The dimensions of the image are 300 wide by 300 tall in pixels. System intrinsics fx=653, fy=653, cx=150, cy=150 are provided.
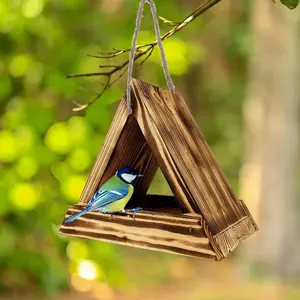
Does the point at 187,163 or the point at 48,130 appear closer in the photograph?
the point at 187,163

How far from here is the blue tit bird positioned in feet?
4.19

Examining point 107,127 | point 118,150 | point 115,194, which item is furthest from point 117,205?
point 107,127

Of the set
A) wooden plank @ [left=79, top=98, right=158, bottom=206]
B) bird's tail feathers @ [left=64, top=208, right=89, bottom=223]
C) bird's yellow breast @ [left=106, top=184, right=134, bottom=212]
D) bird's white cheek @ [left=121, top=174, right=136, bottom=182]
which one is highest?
wooden plank @ [left=79, top=98, right=158, bottom=206]

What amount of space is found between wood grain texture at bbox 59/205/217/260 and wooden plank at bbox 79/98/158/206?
68 millimetres

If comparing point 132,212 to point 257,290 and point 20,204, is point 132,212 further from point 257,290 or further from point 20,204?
point 257,290

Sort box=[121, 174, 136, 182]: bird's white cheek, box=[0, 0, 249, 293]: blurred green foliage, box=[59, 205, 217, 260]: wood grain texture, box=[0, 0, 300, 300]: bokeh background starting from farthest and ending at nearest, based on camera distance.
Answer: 1. box=[0, 0, 300, 300]: bokeh background
2. box=[0, 0, 249, 293]: blurred green foliage
3. box=[121, 174, 136, 182]: bird's white cheek
4. box=[59, 205, 217, 260]: wood grain texture

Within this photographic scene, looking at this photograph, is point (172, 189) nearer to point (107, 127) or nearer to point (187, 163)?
point (187, 163)

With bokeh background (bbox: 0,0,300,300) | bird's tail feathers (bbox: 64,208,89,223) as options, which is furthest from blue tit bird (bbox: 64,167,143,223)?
bokeh background (bbox: 0,0,300,300)

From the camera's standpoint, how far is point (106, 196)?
1280 millimetres

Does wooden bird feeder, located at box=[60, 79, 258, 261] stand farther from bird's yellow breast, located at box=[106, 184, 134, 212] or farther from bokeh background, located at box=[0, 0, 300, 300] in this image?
bokeh background, located at box=[0, 0, 300, 300]

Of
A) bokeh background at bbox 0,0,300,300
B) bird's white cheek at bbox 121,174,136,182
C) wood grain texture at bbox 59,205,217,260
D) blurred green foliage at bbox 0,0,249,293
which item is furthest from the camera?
bokeh background at bbox 0,0,300,300

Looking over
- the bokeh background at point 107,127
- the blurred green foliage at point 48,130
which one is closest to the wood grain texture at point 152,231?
the bokeh background at point 107,127

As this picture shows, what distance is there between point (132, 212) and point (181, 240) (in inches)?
5.0

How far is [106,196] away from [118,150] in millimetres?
137
